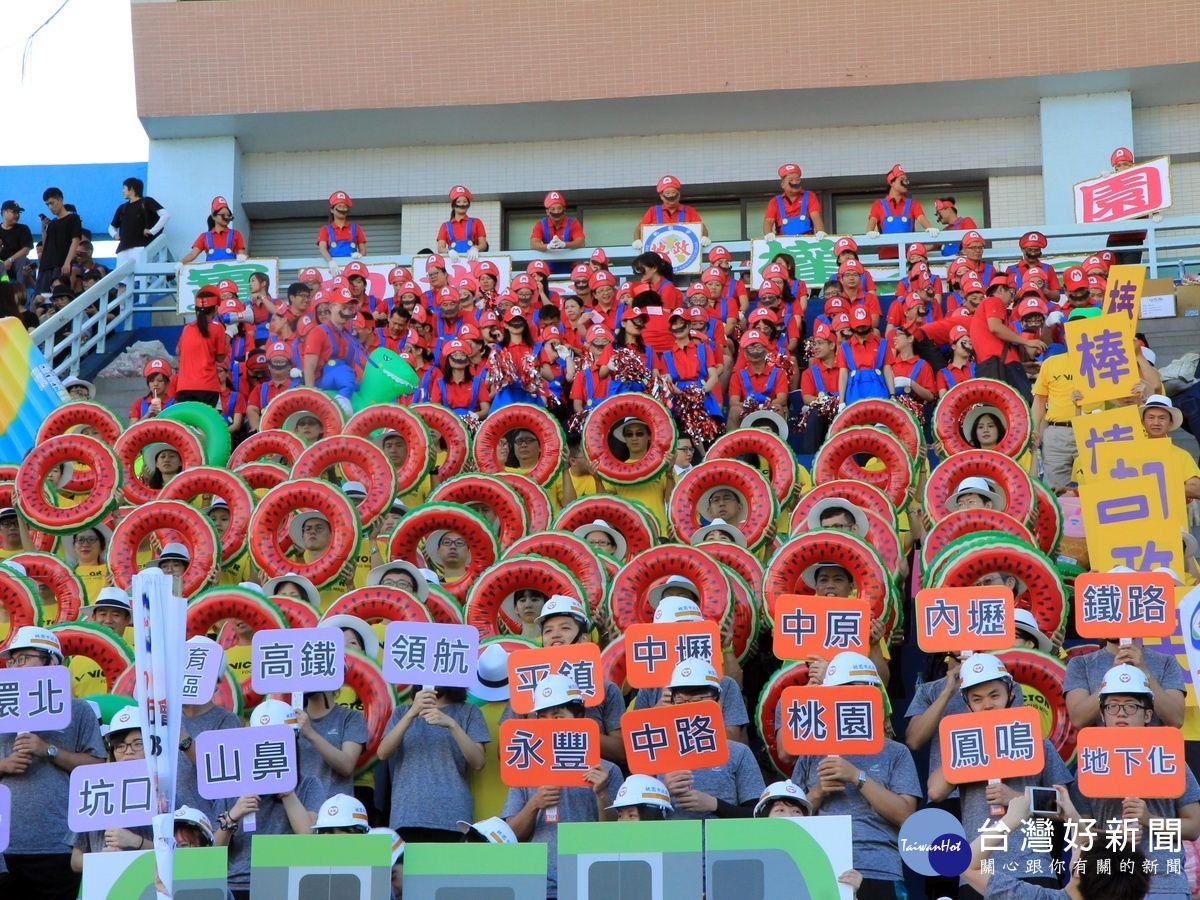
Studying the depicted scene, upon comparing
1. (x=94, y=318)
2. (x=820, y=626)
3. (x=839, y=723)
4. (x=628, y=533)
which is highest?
(x=94, y=318)

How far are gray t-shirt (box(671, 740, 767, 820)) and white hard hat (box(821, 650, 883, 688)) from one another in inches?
22.0

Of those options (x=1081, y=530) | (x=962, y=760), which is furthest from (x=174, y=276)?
(x=962, y=760)

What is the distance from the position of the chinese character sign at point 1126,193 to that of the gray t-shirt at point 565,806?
10.5m

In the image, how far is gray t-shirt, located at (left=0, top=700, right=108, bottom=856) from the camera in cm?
856

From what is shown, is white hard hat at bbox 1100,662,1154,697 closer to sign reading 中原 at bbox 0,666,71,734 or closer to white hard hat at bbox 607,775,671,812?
white hard hat at bbox 607,775,671,812

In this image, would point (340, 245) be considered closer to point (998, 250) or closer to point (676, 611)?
point (998, 250)

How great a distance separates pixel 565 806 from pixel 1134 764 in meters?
2.41

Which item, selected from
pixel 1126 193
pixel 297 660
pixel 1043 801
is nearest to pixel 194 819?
pixel 297 660

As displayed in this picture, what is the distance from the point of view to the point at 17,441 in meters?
14.3

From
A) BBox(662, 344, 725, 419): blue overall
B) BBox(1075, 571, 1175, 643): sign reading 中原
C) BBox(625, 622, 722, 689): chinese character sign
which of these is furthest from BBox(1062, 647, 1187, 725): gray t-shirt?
BBox(662, 344, 725, 419): blue overall

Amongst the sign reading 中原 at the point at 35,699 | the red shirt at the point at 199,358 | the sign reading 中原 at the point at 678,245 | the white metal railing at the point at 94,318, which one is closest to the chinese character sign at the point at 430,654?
the sign reading 中原 at the point at 35,699

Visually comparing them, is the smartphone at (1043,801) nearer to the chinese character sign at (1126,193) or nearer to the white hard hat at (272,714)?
the white hard hat at (272,714)

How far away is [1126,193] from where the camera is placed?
17109mm

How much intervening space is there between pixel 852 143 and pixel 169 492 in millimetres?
11337
